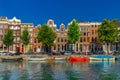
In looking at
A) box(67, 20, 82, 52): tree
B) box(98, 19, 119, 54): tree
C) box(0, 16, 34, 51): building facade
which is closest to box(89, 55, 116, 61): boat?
box(98, 19, 119, 54): tree

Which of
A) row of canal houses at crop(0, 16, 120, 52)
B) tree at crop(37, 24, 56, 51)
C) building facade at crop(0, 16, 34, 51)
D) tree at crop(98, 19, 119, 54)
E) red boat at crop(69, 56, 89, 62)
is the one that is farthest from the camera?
row of canal houses at crop(0, 16, 120, 52)

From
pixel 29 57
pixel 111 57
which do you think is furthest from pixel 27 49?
pixel 111 57

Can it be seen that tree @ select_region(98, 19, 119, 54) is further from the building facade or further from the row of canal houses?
the building facade

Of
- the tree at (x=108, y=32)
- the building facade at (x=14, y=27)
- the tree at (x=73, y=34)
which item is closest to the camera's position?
the tree at (x=108, y=32)

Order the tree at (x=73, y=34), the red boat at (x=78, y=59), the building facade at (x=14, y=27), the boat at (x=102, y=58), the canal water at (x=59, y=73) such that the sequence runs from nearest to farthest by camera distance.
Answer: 1. the canal water at (x=59, y=73)
2. the boat at (x=102, y=58)
3. the red boat at (x=78, y=59)
4. the tree at (x=73, y=34)
5. the building facade at (x=14, y=27)

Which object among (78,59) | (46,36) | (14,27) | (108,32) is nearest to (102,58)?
(78,59)

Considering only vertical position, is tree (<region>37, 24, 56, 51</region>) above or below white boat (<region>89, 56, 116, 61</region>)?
above

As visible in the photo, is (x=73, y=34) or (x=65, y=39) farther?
(x=65, y=39)

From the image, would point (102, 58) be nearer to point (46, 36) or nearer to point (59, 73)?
point (46, 36)

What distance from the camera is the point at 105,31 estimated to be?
4919 inches

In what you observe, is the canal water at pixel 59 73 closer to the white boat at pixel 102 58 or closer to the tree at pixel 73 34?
the white boat at pixel 102 58

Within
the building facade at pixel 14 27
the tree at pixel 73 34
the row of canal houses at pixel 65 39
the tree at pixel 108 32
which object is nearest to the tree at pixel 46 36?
the tree at pixel 73 34

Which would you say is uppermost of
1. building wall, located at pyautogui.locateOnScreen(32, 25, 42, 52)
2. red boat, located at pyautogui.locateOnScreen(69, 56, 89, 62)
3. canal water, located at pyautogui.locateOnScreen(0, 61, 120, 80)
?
building wall, located at pyautogui.locateOnScreen(32, 25, 42, 52)

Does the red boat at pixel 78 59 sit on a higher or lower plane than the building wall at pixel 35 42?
lower
